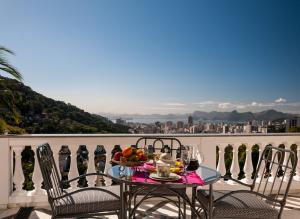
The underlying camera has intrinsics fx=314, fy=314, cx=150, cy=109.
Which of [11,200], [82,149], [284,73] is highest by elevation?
[284,73]

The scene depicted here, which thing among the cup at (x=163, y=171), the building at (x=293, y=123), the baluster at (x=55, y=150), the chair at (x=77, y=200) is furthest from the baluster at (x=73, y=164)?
the building at (x=293, y=123)

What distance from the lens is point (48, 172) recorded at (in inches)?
98.6

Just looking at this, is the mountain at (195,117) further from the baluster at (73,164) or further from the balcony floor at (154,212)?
the balcony floor at (154,212)

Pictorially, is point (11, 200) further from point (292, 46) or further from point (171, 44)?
point (292, 46)

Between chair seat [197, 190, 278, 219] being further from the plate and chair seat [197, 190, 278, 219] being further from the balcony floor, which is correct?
the balcony floor

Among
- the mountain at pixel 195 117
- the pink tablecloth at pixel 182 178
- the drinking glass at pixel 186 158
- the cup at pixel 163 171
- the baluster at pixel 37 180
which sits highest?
the mountain at pixel 195 117

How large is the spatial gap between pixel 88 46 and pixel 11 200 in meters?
6.89

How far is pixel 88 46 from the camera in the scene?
9.85 m

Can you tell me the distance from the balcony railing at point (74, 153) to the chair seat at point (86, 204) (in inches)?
49.5

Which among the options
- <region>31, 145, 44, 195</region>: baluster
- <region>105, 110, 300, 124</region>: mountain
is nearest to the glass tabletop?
<region>31, 145, 44, 195</region>: baluster

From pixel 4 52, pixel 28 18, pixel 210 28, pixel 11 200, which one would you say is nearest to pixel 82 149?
pixel 11 200

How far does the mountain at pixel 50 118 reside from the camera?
482 centimetres

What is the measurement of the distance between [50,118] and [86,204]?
12.8 feet

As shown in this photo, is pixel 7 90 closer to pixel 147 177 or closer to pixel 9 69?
pixel 9 69
